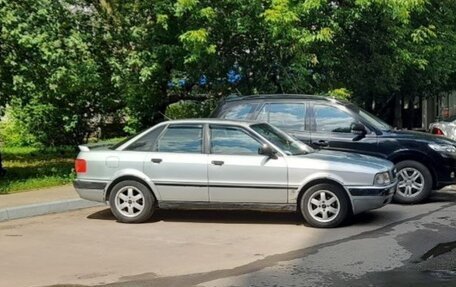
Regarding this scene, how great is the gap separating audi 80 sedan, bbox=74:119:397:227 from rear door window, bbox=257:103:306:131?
1488 mm

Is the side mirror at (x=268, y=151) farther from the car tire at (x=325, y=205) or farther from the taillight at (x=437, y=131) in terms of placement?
the taillight at (x=437, y=131)

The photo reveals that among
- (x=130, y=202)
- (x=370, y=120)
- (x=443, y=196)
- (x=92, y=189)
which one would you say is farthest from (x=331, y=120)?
(x=92, y=189)

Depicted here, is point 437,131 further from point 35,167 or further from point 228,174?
point 35,167

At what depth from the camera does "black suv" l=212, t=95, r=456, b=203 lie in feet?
35.6

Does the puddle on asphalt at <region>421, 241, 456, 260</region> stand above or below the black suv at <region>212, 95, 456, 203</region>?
below

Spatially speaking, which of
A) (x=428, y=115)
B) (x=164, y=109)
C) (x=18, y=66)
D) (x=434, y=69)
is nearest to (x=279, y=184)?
(x=18, y=66)

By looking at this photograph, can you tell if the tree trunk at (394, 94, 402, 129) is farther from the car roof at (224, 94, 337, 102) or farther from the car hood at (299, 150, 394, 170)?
the car hood at (299, 150, 394, 170)

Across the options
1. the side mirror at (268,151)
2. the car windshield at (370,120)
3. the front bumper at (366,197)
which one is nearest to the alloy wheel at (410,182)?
the car windshield at (370,120)

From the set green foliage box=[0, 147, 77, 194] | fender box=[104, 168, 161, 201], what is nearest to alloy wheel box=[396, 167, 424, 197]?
fender box=[104, 168, 161, 201]

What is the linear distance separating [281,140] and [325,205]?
121cm

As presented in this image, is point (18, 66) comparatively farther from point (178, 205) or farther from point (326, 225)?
point (326, 225)

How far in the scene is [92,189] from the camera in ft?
31.0

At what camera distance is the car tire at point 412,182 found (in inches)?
428

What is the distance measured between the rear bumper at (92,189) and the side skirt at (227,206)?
2.80ft
